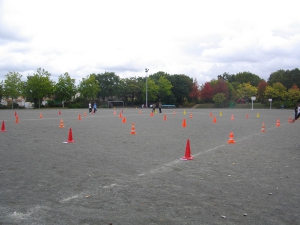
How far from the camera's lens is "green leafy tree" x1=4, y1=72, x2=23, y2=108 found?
8066 cm

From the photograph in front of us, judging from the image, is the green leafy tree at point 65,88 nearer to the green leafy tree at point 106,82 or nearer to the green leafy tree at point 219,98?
the green leafy tree at point 106,82

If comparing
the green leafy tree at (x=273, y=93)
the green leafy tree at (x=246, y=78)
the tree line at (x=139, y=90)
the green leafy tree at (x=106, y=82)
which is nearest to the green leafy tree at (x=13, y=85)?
the tree line at (x=139, y=90)

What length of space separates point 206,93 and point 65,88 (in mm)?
39605

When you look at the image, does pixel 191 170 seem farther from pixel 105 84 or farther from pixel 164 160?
pixel 105 84

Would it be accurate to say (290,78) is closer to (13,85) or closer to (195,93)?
(195,93)

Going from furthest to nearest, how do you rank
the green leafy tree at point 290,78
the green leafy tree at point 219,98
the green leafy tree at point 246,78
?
the green leafy tree at point 246,78, the green leafy tree at point 290,78, the green leafy tree at point 219,98

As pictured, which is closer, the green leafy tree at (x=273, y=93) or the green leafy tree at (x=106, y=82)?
the green leafy tree at (x=273, y=93)

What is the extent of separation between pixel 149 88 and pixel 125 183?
87.9m

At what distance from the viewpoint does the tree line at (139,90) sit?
83.2 metres

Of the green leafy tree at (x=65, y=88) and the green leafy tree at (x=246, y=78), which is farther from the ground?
the green leafy tree at (x=246, y=78)

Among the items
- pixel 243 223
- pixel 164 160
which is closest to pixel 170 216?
pixel 243 223

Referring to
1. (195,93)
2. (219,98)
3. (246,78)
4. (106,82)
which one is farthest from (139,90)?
(246,78)

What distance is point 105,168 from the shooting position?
8.33 m

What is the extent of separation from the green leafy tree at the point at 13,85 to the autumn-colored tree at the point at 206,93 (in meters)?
49.5
